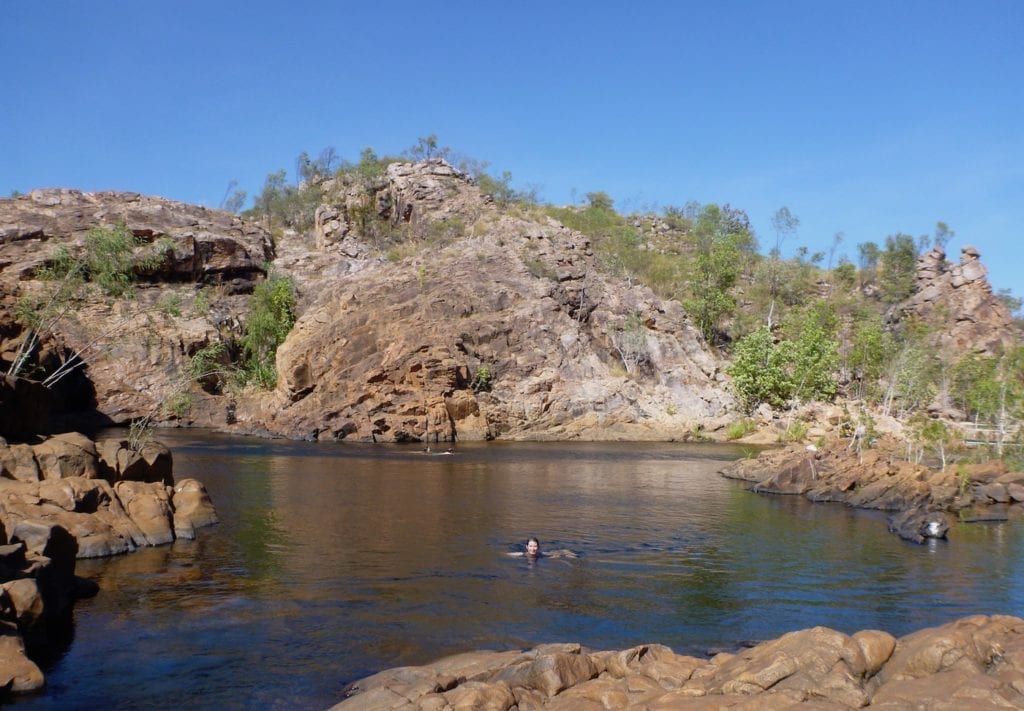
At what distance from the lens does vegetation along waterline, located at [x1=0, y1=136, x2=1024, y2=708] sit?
59.8 m

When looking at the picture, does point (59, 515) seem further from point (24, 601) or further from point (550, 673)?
point (550, 673)

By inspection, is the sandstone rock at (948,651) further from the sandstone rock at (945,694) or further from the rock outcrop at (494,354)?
the rock outcrop at (494,354)

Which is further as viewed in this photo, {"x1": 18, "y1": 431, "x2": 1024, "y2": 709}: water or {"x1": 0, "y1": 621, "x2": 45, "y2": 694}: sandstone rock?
{"x1": 18, "y1": 431, "x2": 1024, "y2": 709}: water

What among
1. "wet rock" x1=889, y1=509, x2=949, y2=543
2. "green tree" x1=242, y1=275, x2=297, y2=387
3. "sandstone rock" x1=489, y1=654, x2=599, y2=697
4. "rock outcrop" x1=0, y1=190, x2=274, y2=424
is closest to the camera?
"sandstone rock" x1=489, y1=654, x2=599, y2=697

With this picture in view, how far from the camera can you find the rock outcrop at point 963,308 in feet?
276

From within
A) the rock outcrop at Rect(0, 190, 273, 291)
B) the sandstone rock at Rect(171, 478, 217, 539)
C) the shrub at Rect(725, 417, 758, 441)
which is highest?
the rock outcrop at Rect(0, 190, 273, 291)

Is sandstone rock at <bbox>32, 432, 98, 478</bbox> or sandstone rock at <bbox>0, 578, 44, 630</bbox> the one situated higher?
sandstone rock at <bbox>32, 432, 98, 478</bbox>

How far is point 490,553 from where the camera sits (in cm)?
2259

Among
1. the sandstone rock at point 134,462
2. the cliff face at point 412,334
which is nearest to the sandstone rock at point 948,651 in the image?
the sandstone rock at point 134,462

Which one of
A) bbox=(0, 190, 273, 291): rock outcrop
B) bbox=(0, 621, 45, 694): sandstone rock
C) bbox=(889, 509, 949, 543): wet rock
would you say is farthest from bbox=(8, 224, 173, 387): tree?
bbox=(0, 190, 273, 291): rock outcrop

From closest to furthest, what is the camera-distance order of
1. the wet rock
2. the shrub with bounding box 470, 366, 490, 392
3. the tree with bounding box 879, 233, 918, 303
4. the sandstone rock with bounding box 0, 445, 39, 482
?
1. the sandstone rock with bounding box 0, 445, 39, 482
2. the wet rock
3. the shrub with bounding box 470, 366, 490, 392
4. the tree with bounding box 879, 233, 918, 303

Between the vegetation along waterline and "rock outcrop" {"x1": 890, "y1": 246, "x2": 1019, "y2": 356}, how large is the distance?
9.7 inches

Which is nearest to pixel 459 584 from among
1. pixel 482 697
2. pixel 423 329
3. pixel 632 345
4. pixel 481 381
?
pixel 482 697

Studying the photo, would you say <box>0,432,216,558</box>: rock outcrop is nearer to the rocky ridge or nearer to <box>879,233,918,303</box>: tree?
the rocky ridge
